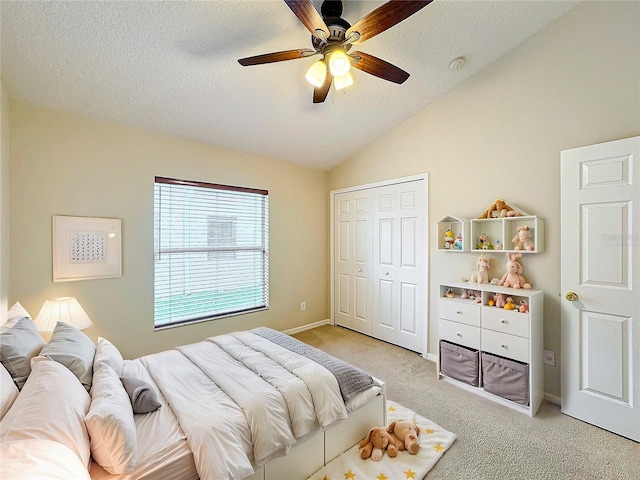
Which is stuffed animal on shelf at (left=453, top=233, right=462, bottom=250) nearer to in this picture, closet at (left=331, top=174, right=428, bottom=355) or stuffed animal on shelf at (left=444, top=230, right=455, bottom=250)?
stuffed animal on shelf at (left=444, top=230, right=455, bottom=250)

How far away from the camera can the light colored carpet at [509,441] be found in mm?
1685

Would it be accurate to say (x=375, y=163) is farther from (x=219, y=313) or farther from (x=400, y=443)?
(x=400, y=443)

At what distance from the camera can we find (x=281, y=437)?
1461 millimetres

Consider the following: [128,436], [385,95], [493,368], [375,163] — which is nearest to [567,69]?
[385,95]

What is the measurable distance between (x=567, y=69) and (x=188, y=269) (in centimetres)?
405

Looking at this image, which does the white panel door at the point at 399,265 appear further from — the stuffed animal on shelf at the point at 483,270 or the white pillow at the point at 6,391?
the white pillow at the point at 6,391

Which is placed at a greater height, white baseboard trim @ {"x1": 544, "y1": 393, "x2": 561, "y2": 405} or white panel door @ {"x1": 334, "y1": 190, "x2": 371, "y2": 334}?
white panel door @ {"x1": 334, "y1": 190, "x2": 371, "y2": 334}

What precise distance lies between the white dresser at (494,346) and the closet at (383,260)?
1.92 feet

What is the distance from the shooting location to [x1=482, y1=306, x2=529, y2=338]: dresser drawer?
2.27 m

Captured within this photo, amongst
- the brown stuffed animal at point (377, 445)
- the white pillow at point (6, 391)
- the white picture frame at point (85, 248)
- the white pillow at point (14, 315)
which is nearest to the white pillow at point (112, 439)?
the white pillow at point (6, 391)

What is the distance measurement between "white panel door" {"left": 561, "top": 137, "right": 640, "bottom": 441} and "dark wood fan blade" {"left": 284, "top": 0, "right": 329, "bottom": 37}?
212 cm

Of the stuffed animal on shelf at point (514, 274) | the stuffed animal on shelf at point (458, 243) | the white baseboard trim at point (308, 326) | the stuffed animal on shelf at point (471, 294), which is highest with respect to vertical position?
the stuffed animal on shelf at point (458, 243)

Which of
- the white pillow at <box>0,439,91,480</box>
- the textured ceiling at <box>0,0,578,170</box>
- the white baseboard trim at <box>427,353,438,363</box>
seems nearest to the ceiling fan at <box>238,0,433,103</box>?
the textured ceiling at <box>0,0,578,170</box>

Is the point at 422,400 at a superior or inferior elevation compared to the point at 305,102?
inferior
